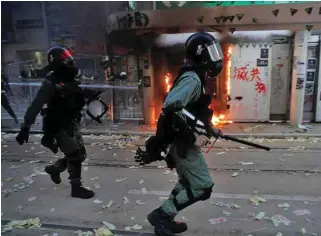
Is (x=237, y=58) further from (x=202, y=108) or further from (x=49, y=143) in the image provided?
(x=202, y=108)

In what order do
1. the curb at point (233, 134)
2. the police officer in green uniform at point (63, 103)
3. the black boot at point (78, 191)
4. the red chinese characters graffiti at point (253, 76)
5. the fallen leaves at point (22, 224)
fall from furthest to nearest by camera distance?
the red chinese characters graffiti at point (253, 76) < the curb at point (233, 134) < the black boot at point (78, 191) < the police officer in green uniform at point (63, 103) < the fallen leaves at point (22, 224)

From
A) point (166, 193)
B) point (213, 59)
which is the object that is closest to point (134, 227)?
point (166, 193)

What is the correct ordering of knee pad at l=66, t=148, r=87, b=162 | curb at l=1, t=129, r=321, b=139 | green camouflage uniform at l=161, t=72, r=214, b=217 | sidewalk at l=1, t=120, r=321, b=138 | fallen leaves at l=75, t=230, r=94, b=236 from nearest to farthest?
1. green camouflage uniform at l=161, t=72, r=214, b=217
2. fallen leaves at l=75, t=230, r=94, b=236
3. knee pad at l=66, t=148, r=87, b=162
4. curb at l=1, t=129, r=321, b=139
5. sidewalk at l=1, t=120, r=321, b=138

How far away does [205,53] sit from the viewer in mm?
3248

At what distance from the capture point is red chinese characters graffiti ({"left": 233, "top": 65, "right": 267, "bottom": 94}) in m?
10.0

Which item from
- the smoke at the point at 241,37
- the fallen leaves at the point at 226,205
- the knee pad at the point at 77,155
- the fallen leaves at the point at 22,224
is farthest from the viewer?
the smoke at the point at 241,37

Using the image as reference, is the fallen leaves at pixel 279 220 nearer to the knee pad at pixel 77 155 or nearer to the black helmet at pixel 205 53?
the black helmet at pixel 205 53

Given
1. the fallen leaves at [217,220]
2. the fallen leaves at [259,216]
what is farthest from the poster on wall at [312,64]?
the fallen leaves at [217,220]

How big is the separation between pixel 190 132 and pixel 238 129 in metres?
6.55

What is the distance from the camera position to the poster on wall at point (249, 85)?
999cm

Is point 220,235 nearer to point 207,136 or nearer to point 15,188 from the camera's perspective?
point 207,136

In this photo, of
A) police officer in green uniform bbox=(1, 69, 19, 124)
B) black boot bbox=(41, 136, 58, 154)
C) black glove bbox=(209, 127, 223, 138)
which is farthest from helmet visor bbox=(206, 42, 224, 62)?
police officer in green uniform bbox=(1, 69, 19, 124)

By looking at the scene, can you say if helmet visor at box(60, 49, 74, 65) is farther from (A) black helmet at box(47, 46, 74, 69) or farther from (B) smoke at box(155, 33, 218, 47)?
(B) smoke at box(155, 33, 218, 47)

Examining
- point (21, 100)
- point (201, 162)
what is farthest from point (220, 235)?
point (21, 100)
